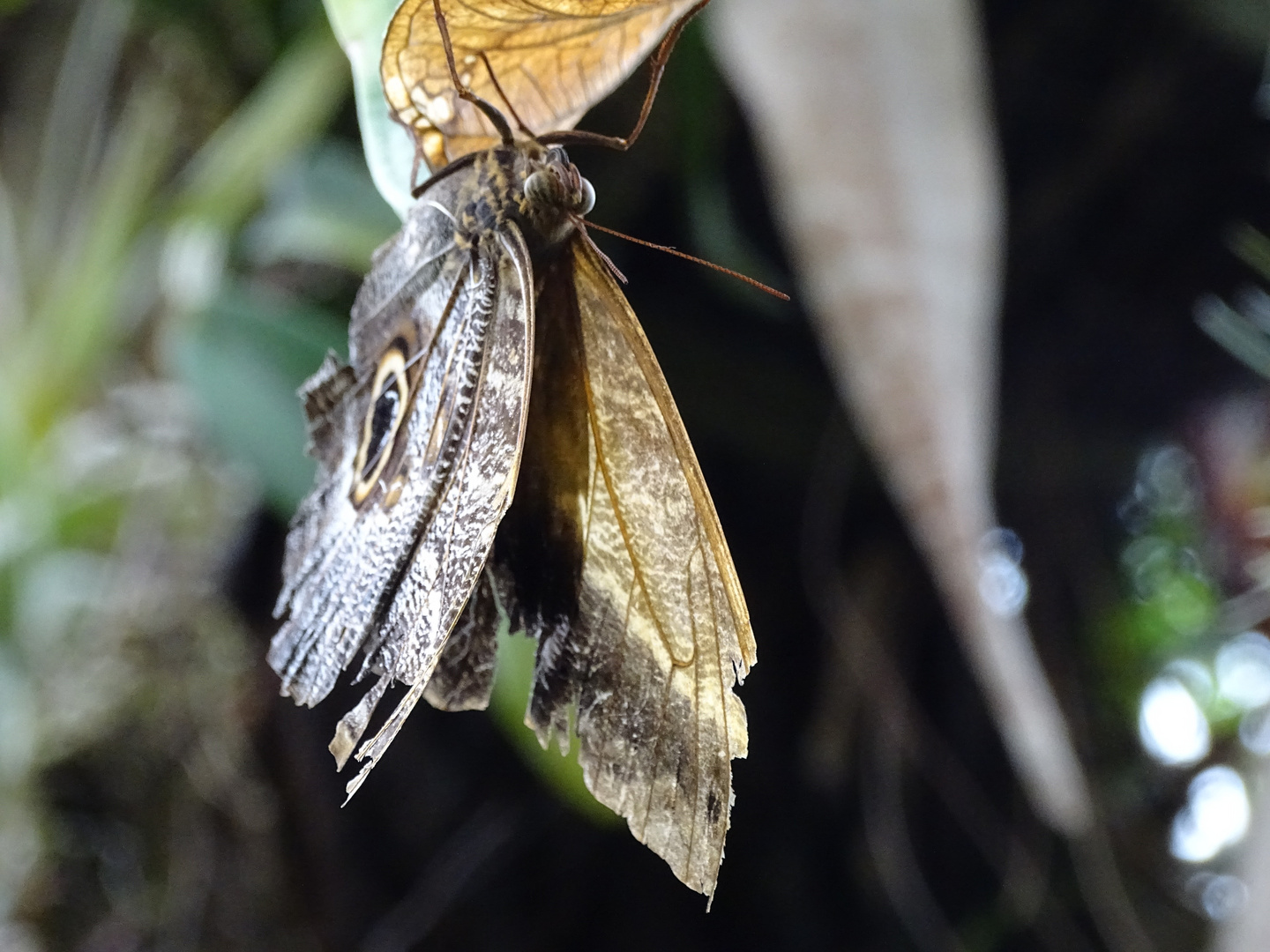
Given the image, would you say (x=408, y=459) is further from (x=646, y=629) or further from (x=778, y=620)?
(x=778, y=620)

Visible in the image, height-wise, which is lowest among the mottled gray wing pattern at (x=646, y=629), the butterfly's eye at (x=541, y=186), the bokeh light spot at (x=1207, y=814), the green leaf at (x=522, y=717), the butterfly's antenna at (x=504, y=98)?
the bokeh light spot at (x=1207, y=814)

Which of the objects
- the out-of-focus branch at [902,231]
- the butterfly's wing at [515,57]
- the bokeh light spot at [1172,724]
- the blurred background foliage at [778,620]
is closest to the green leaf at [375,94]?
Answer: the butterfly's wing at [515,57]

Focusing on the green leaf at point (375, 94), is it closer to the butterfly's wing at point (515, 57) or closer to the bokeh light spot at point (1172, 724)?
the butterfly's wing at point (515, 57)

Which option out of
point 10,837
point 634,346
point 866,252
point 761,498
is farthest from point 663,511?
point 10,837

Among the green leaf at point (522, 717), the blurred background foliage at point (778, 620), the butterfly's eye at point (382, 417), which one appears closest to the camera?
the butterfly's eye at point (382, 417)

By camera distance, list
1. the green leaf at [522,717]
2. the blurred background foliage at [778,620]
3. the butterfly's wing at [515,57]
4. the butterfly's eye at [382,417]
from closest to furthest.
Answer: the butterfly's wing at [515,57], the butterfly's eye at [382,417], the green leaf at [522,717], the blurred background foliage at [778,620]

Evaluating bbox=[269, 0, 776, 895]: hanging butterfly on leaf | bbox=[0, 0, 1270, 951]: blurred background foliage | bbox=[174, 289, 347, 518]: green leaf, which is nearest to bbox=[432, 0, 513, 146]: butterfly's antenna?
bbox=[269, 0, 776, 895]: hanging butterfly on leaf

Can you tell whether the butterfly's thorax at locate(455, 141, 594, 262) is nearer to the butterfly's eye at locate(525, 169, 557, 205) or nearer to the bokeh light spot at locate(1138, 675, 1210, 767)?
the butterfly's eye at locate(525, 169, 557, 205)
